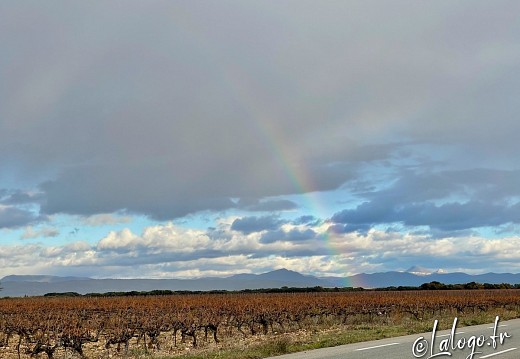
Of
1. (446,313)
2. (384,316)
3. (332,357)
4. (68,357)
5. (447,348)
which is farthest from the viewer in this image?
(446,313)

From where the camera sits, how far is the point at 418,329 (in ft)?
98.0

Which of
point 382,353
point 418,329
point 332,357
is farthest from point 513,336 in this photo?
point 332,357

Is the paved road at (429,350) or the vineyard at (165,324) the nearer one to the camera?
the paved road at (429,350)

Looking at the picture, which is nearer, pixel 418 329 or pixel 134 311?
pixel 418 329

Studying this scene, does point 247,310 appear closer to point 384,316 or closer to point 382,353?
point 384,316

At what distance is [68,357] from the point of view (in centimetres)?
2598

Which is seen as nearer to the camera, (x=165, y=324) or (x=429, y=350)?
(x=429, y=350)

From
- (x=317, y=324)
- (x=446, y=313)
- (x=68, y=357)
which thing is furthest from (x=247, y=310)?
(x=446, y=313)

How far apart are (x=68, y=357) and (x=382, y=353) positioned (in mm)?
15128

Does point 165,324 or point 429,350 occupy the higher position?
point 165,324

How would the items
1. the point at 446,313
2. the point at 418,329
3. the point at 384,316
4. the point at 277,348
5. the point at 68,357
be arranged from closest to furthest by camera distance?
the point at 277,348, the point at 68,357, the point at 418,329, the point at 384,316, the point at 446,313

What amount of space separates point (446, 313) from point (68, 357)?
3656cm

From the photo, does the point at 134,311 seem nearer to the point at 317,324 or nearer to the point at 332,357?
the point at 317,324

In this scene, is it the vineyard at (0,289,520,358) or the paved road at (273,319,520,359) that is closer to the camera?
the paved road at (273,319,520,359)
